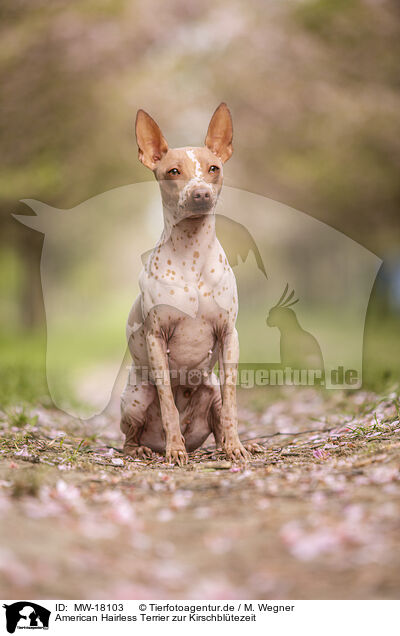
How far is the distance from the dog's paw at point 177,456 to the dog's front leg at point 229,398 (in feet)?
0.91

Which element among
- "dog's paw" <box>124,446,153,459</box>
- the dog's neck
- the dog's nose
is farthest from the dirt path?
the dog's nose

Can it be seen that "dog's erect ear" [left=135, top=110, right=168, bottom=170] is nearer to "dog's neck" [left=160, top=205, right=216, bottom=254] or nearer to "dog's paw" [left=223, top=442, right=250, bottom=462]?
"dog's neck" [left=160, top=205, right=216, bottom=254]

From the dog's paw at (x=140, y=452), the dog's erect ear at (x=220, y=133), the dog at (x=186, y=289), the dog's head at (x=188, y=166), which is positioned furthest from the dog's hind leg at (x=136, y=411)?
the dog's erect ear at (x=220, y=133)

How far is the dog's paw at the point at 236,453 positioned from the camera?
3.97m

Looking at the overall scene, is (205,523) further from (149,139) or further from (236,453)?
(149,139)

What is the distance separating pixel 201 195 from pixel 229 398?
131 centimetres

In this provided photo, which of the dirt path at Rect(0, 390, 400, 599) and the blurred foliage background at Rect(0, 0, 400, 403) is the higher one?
the blurred foliage background at Rect(0, 0, 400, 403)

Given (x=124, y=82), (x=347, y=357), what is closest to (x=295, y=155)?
(x=124, y=82)

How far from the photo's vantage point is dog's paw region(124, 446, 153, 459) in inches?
172

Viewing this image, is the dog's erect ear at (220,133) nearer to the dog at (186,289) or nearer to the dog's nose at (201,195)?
the dog at (186,289)
